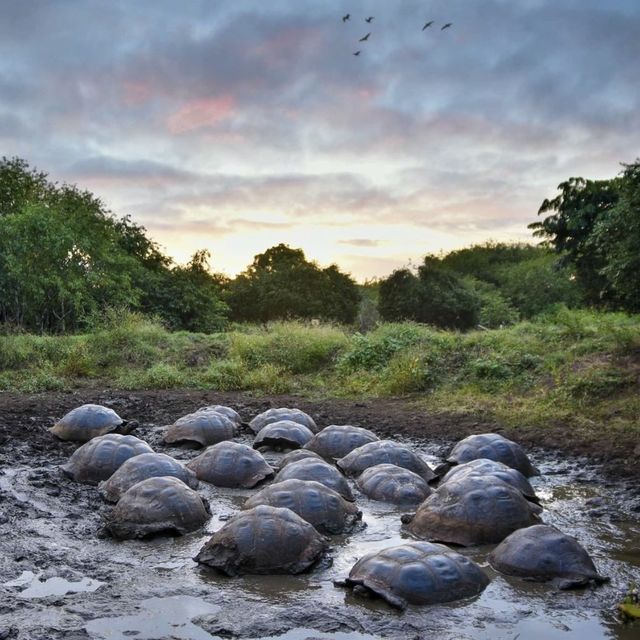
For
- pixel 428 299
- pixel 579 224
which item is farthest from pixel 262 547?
pixel 428 299

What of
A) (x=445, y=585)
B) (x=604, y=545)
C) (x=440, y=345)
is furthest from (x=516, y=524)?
(x=440, y=345)

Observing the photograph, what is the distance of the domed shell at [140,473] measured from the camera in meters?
6.93

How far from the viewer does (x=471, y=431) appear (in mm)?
10500

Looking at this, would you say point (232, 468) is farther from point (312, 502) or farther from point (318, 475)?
point (312, 502)

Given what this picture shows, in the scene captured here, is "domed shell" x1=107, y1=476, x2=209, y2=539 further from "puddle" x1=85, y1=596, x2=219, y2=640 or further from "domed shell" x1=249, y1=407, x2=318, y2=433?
"domed shell" x1=249, y1=407, x2=318, y2=433

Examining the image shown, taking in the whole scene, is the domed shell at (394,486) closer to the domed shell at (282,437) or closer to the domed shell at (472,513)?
the domed shell at (472,513)

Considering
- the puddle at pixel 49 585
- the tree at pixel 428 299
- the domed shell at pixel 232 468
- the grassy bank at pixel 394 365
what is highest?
the tree at pixel 428 299

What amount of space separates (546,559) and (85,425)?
20.5 feet

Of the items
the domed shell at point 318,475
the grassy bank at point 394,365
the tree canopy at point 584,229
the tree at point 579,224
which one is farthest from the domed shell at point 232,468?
the tree at point 579,224

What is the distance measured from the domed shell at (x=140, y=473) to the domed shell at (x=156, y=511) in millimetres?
548

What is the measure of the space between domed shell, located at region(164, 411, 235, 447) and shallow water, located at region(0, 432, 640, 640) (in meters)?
3.13

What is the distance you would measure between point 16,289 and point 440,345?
12.4 m

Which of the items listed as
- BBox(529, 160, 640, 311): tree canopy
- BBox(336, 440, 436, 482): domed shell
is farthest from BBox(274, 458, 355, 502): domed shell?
BBox(529, 160, 640, 311): tree canopy

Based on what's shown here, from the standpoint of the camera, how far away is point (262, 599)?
4906 millimetres
